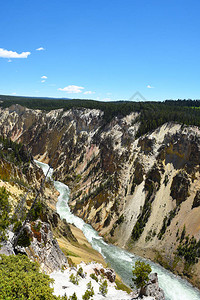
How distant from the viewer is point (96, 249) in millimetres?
43719

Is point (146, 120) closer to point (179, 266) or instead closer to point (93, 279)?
point (179, 266)

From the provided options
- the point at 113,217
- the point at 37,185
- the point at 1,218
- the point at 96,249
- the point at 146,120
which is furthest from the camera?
the point at 146,120

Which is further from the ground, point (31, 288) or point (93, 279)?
point (31, 288)

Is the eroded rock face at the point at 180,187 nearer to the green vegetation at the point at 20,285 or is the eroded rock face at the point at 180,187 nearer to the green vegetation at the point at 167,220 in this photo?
the green vegetation at the point at 167,220

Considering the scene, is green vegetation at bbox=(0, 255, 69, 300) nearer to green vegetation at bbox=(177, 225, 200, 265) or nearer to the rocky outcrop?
the rocky outcrop

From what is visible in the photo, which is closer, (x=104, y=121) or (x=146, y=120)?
(x=146, y=120)

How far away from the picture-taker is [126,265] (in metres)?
38.6

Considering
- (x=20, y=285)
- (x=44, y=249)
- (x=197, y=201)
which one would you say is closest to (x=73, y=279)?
(x=44, y=249)

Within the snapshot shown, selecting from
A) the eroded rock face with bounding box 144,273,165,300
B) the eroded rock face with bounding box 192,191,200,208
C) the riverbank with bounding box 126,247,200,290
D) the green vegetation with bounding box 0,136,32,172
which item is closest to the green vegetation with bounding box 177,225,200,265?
the riverbank with bounding box 126,247,200,290

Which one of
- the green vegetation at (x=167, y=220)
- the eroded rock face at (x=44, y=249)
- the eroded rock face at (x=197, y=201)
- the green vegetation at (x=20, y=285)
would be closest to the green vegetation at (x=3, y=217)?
the eroded rock face at (x=44, y=249)

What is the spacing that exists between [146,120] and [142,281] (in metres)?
49.5

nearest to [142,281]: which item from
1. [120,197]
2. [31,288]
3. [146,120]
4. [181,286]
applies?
[181,286]

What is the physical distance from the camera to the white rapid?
1275 inches

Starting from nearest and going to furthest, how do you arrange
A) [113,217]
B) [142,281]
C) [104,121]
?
[142,281] → [113,217] → [104,121]
